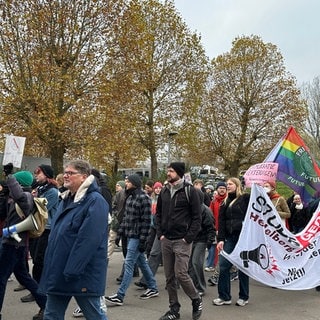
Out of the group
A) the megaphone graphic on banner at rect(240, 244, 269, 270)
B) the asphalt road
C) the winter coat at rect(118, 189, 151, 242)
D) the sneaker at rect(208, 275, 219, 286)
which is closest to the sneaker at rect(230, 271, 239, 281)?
the sneaker at rect(208, 275, 219, 286)

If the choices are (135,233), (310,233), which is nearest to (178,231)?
(135,233)

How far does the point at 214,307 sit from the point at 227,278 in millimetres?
426

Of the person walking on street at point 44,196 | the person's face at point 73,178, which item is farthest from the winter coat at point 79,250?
the person walking on street at point 44,196

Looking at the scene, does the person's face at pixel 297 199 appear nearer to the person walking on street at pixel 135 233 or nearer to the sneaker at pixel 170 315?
the person walking on street at pixel 135 233

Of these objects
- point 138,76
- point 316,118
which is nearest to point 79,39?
point 138,76

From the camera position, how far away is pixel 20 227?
5.17m

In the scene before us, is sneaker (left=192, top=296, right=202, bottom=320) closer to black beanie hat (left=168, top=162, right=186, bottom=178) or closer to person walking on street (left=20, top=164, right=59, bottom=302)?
black beanie hat (left=168, top=162, right=186, bottom=178)

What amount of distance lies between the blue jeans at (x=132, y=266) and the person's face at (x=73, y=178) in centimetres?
260

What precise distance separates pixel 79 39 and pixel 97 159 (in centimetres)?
553

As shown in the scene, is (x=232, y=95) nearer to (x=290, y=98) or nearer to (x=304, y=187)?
(x=290, y=98)

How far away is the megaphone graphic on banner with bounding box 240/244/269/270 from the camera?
637 cm

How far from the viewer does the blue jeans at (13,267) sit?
16.9 feet

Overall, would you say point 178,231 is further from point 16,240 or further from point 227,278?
point 16,240

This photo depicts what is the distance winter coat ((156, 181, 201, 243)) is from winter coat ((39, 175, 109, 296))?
1774 mm
